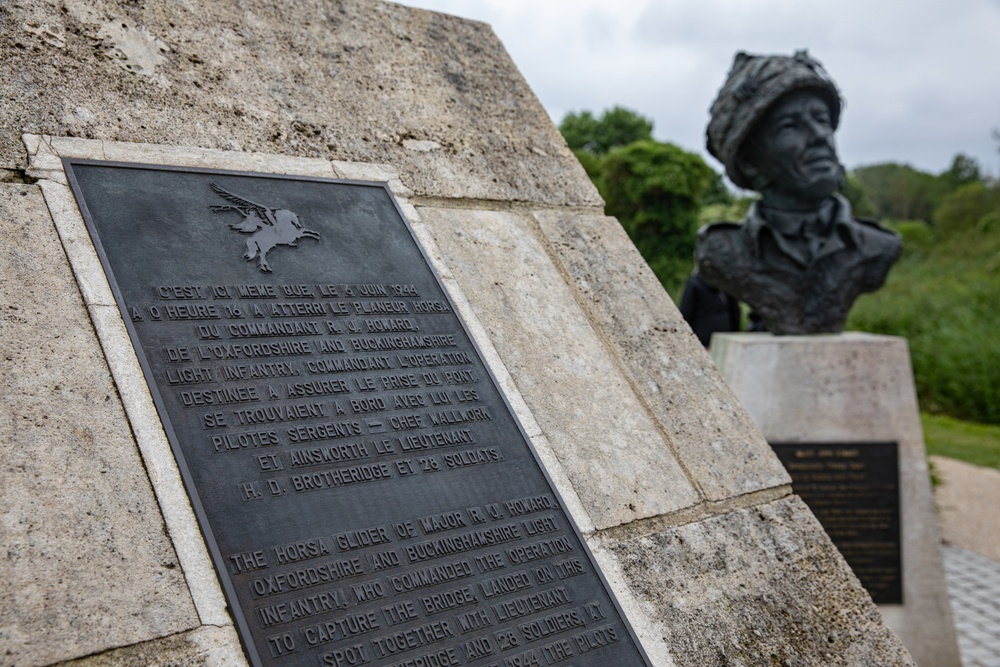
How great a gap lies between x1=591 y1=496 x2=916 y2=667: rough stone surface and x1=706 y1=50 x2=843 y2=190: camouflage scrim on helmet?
3.06 metres

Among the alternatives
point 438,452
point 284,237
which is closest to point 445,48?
point 284,237

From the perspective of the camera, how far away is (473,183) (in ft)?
9.45

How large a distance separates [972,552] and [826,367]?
3.36 meters

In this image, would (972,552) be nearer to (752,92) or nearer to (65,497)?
(752,92)

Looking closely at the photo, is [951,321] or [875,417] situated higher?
[951,321]

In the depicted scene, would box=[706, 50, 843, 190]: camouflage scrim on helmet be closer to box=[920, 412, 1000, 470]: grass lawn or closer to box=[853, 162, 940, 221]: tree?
box=[920, 412, 1000, 470]: grass lawn

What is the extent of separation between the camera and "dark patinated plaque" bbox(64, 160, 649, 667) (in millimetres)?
1788

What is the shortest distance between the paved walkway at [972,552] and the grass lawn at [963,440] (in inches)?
11.0

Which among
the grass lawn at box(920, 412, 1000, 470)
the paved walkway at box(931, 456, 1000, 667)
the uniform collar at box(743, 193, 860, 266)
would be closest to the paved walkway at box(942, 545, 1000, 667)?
the paved walkway at box(931, 456, 1000, 667)

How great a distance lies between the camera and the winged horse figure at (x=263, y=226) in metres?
2.30

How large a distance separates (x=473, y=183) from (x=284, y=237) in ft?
2.46

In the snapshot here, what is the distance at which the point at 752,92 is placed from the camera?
5.07m

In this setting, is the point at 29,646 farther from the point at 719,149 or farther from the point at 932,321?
the point at 932,321

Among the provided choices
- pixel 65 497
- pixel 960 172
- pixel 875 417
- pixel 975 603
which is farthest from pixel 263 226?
pixel 960 172
